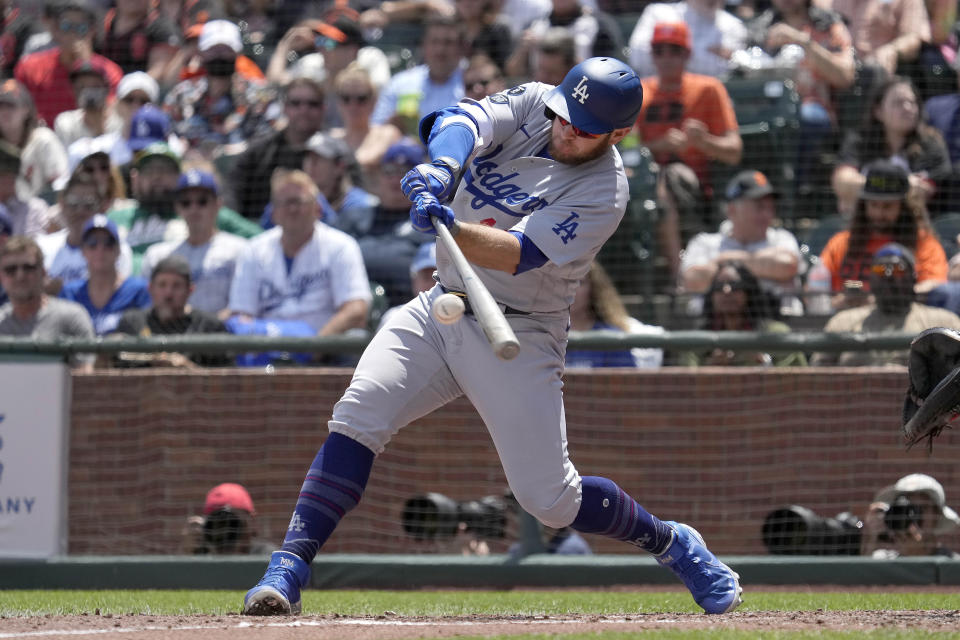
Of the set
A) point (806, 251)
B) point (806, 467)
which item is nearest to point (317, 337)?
point (806, 467)

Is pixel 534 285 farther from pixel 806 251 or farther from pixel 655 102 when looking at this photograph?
pixel 655 102

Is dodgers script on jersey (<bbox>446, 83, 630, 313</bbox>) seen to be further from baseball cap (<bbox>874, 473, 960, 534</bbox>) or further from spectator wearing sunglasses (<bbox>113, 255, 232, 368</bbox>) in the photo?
spectator wearing sunglasses (<bbox>113, 255, 232, 368</bbox>)

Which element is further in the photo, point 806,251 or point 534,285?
point 806,251

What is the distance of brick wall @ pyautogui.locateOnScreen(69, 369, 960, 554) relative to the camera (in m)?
6.84

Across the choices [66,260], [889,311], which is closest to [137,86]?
[66,260]

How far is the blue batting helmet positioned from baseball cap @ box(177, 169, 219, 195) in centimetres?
443

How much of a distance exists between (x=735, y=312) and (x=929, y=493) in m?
1.33

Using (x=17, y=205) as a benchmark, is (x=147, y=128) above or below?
above

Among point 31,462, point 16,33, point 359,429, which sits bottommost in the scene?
point 31,462

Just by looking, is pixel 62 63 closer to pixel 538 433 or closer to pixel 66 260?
pixel 66 260

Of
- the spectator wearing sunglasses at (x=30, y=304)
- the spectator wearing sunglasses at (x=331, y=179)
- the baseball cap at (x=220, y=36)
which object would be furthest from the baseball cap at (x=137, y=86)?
the spectator wearing sunglasses at (x=30, y=304)

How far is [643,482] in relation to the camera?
22.9 ft

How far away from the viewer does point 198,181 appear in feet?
27.2

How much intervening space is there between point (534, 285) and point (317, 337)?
273 cm
